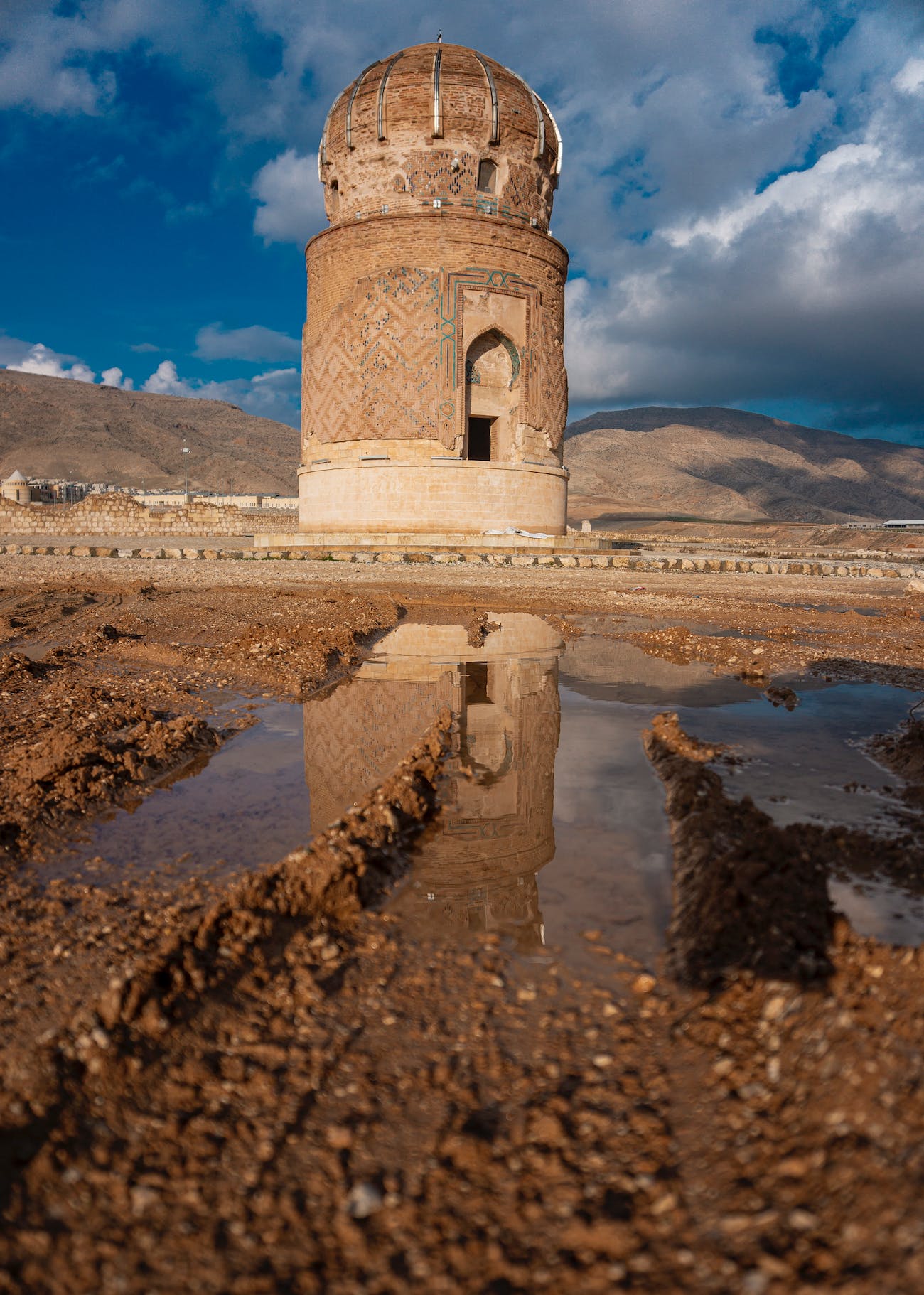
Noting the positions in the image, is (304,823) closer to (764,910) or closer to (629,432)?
(764,910)

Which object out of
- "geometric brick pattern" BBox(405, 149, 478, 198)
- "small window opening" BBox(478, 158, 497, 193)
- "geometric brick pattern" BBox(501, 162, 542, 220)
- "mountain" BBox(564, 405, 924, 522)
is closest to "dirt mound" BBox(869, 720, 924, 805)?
"geometric brick pattern" BBox(405, 149, 478, 198)

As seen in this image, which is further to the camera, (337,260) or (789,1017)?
(337,260)

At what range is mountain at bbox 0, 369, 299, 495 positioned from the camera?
2950 inches

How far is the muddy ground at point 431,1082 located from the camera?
128 cm

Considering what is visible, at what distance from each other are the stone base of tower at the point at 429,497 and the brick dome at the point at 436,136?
5.77 m

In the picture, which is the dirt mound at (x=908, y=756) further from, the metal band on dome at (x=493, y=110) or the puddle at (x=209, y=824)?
the metal band on dome at (x=493, y=110)

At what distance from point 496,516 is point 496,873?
1655 cm

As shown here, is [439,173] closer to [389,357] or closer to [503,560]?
[389,357]

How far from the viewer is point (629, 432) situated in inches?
3617

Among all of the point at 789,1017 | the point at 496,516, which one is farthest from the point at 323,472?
the point at 789,1017

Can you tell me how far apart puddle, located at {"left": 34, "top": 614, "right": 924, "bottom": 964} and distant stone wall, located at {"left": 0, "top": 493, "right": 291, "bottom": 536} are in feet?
71.0

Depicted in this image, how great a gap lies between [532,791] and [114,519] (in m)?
24.7

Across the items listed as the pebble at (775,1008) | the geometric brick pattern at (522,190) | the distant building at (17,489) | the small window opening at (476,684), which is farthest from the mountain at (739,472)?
the pebble at (775,1008)

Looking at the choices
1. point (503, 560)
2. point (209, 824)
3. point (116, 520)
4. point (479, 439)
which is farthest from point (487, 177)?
point (209, 824)
